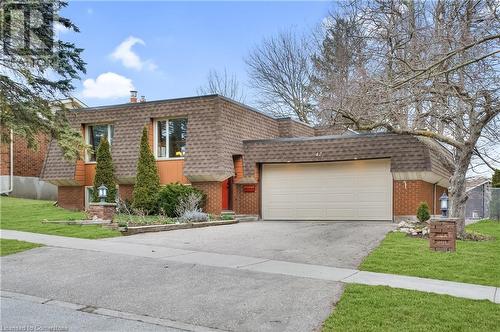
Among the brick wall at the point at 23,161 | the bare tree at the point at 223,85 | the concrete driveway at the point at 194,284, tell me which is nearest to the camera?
the concrete driveway at the point at 194,284

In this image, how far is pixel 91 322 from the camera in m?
5.79

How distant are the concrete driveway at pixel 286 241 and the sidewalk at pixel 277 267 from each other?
534mm

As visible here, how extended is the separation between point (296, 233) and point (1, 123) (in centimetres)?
914

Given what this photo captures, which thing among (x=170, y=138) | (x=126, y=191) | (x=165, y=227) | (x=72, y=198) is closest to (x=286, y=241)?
(x=165, y=227)

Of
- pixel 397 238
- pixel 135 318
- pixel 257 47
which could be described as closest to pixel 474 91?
pixel 397 238

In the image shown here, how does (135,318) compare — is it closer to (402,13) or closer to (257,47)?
(402,13)

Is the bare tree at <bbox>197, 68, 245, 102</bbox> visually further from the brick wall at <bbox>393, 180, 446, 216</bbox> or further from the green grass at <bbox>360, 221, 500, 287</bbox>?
the green grass at <bbox>360, 221, 500, 287</bbox>

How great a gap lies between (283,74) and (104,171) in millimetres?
18645

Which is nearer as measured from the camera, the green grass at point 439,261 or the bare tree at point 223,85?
the green grass at point 439,261

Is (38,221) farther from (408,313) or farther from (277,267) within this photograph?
(408,313)

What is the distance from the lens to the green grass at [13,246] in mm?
10344

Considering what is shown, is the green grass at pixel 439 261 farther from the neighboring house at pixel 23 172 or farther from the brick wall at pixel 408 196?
the neighboring house at pixel 23 172

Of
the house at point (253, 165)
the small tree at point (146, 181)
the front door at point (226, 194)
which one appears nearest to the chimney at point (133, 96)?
the house at point (253, 165)

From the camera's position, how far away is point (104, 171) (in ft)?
63.2
